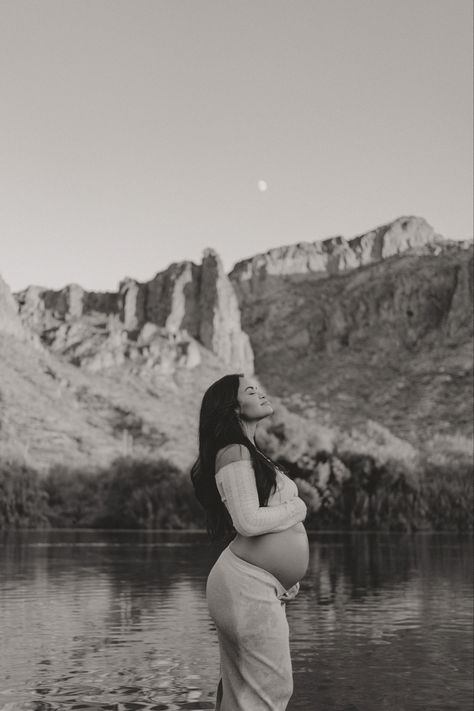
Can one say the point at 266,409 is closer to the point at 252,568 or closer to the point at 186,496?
the point at 252,568

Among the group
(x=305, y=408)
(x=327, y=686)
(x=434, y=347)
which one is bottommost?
(x=327, y=686)

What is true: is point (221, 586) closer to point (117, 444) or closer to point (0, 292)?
point (117, 444)

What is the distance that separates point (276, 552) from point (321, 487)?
79042 millimetres

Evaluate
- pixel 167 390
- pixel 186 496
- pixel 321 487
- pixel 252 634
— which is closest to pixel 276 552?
pixel 252 634

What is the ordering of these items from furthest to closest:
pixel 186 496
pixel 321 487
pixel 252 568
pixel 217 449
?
1. pixel 186 496
2. pixel 321 487
3. pixel 217 449
4. pixel 252 568

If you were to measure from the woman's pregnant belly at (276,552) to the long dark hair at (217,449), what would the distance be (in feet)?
0.75

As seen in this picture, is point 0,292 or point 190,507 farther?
point 0,292

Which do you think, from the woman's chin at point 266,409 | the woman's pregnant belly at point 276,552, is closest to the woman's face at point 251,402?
the woman's chin at point 266,409

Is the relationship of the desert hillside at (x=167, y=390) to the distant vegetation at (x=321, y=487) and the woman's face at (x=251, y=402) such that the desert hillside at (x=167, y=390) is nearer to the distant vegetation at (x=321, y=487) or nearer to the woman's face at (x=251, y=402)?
the distant vegetation at (x=321, y=487)

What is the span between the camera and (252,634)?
5727mm

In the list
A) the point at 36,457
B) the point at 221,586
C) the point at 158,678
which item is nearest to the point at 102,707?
the point at 158,678

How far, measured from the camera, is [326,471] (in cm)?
8425

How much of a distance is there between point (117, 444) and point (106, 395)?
93.4 ft

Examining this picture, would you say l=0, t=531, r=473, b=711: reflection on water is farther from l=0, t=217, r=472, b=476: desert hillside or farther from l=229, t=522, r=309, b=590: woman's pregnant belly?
l=0, t=217, r=472, b=476: desert hillside
